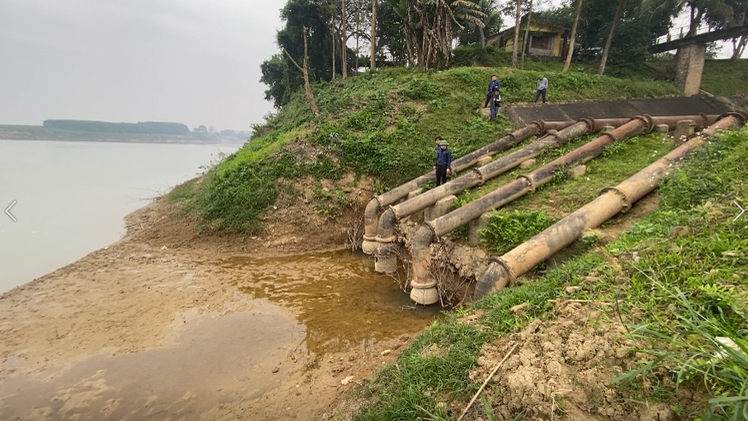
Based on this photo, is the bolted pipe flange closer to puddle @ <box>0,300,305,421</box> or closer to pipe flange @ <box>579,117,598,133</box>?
puddle @ <box>0,300,305,421</box>

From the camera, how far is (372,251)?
9852mm

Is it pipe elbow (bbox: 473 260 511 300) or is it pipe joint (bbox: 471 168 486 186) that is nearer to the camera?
pipe elbow (bbox: 473 260 511 300)

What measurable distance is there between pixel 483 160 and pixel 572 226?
5.55 meters

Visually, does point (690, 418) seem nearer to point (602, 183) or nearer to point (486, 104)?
point (602, 183)

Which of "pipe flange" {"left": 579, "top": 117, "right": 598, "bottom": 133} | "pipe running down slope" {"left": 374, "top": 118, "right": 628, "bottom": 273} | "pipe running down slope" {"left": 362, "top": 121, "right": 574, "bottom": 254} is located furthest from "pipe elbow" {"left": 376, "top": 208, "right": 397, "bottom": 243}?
"pipe flange" {"left": 579, "top": 117, "right": 598, "bottom": 133}

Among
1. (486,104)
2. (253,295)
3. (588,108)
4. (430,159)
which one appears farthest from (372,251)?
(588,108)

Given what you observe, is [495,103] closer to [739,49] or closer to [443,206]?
[443,206]

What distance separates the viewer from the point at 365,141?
12.8 m

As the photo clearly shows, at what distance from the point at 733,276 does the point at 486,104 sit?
1230cm

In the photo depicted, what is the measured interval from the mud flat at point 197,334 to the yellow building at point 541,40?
2473 cm

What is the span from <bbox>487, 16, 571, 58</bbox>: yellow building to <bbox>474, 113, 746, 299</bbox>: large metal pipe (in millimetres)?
23547

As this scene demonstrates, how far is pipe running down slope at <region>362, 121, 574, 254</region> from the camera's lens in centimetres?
999

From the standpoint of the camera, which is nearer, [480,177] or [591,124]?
[480,177]

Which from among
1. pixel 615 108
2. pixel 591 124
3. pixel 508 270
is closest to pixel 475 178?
pixel 591 124
